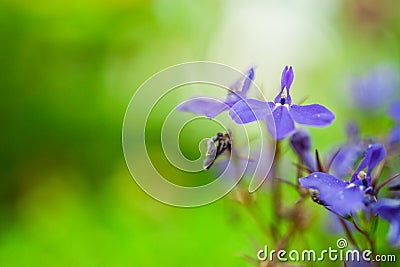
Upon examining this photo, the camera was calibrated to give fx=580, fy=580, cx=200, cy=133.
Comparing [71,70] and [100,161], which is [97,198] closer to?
[100,161]

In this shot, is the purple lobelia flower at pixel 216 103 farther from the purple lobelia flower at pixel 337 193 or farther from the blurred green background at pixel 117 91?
the blurred green background at pixel 117 91

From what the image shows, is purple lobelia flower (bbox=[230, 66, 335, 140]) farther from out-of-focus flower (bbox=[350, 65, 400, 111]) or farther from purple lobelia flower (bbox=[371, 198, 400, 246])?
out-of-focus flower (bbox=[350, 65, 400, 111])

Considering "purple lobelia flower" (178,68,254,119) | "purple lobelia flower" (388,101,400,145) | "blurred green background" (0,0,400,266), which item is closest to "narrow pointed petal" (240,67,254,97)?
"purple lobelia flower" (178,68,254,119)

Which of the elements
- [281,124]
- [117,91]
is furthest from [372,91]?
[117,91]

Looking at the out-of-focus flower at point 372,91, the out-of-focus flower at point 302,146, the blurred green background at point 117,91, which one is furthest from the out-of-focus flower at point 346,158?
the out-of-focus flower at point 372,91

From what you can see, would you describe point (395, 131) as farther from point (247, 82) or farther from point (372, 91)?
point (372, 91)

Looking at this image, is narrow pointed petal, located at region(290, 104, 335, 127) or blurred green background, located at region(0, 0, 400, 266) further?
blurred green background, located at region(0, 0, 400, 266)
